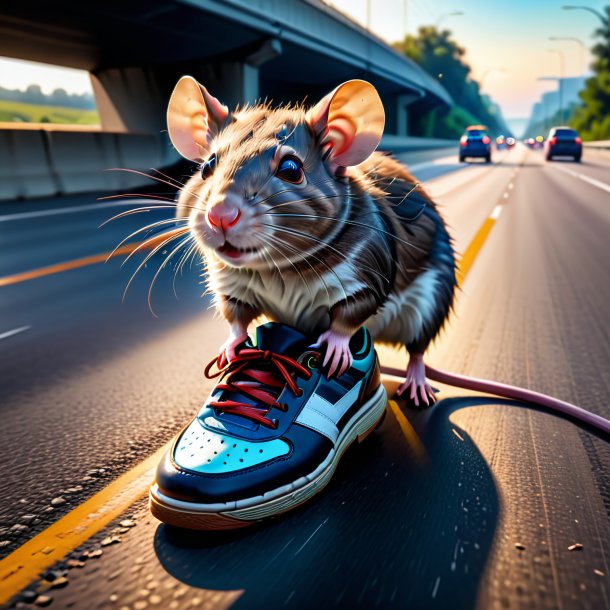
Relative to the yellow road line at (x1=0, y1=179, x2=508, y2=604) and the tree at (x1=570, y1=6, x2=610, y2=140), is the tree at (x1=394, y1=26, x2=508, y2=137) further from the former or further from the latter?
the tree at (x1=570, y1=6, x2=610, y2=140)

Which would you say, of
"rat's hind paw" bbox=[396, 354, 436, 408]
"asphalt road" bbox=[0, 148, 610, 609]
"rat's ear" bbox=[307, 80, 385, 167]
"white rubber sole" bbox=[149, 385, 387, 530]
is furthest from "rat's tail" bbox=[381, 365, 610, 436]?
"rat's ear" bbox=[307, 80, 385, 167]

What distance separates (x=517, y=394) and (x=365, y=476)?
1.09 metres

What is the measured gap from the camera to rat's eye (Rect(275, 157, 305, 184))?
5.55 ft

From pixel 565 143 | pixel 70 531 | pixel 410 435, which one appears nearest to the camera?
pixel 70 531

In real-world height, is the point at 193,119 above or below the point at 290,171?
above

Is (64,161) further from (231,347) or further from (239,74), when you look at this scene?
(231,347)

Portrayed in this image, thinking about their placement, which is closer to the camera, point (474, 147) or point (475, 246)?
point (475, 246)

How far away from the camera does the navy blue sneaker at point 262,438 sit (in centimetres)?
156

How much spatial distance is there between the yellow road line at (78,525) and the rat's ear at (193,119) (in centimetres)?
35

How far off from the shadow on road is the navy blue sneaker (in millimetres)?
78

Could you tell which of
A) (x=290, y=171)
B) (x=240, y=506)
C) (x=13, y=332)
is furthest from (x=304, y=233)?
(x=13, y=332)

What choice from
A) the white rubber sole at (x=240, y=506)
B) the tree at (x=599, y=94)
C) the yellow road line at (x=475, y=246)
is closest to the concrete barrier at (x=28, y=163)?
the yellow road line at (x=475, y=246)

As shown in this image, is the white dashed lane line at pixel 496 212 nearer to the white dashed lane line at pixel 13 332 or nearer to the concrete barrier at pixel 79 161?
the white dashed lane line at pixel 13 332

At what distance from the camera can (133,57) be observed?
1983 cm
